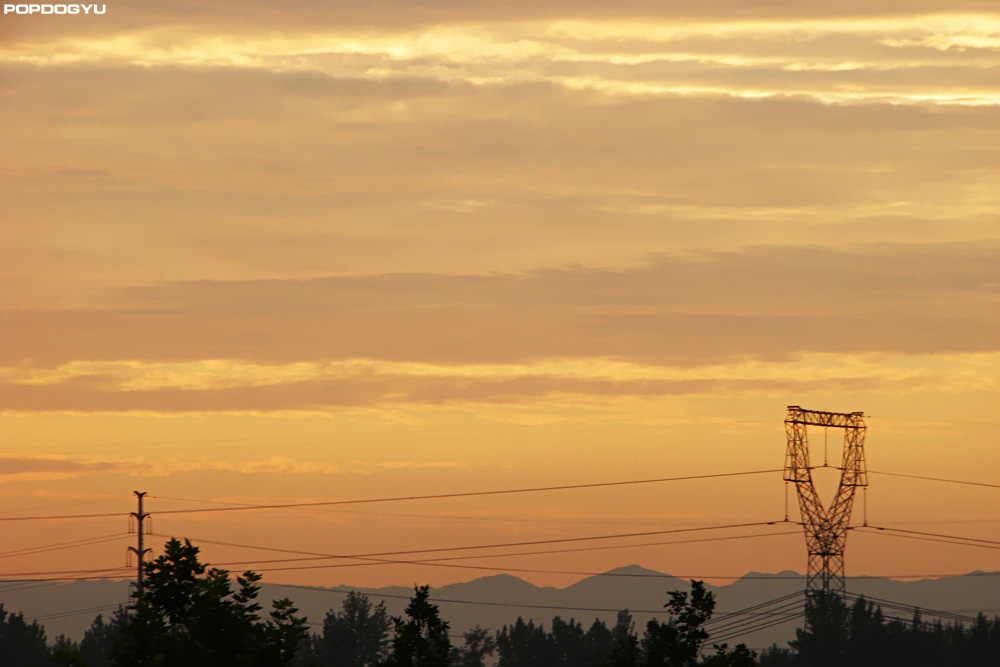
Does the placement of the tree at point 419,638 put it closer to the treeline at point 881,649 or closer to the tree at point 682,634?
the tree at point 682,634

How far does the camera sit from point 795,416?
413 feet

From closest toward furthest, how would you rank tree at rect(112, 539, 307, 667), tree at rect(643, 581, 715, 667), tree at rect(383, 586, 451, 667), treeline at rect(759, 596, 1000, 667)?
tree at rect(112, 539, 307, 667) < tree at rect(643, 581, 715, 667) < tree at rect(383, 586, 451, 667) < treeline at rect(759, 596, 1000, 667)

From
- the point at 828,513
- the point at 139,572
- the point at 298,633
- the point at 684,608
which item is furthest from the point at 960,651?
the point at 298,633

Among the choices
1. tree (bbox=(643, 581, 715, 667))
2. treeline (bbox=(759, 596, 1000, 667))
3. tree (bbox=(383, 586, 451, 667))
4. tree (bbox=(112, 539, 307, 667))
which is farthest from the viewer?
treeline (bbox=(759, 596, 1000, 667))

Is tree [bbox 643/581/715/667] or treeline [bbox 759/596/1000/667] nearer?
tree [bbox 643/581/715/667]

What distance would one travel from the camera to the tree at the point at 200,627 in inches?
1626

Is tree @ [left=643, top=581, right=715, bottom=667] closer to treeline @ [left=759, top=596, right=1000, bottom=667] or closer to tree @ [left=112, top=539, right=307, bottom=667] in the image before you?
tree @ [left=112, top=539, right=307, bottom=667]

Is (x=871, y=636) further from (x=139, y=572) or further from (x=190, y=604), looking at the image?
(x=190, y=604)

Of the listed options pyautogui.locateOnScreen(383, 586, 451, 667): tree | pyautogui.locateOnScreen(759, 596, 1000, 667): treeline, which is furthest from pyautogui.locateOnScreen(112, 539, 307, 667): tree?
pyautogui.locateOnScreen(759, 596, 1000, 667): treeline

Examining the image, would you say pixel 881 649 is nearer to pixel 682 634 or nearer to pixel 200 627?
pixel 682 634

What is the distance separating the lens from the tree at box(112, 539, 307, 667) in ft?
136

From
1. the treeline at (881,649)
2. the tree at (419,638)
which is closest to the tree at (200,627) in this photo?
the tree at (419,638)

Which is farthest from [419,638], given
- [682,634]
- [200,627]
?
[200,627]

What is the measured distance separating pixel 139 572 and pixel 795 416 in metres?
65.1
